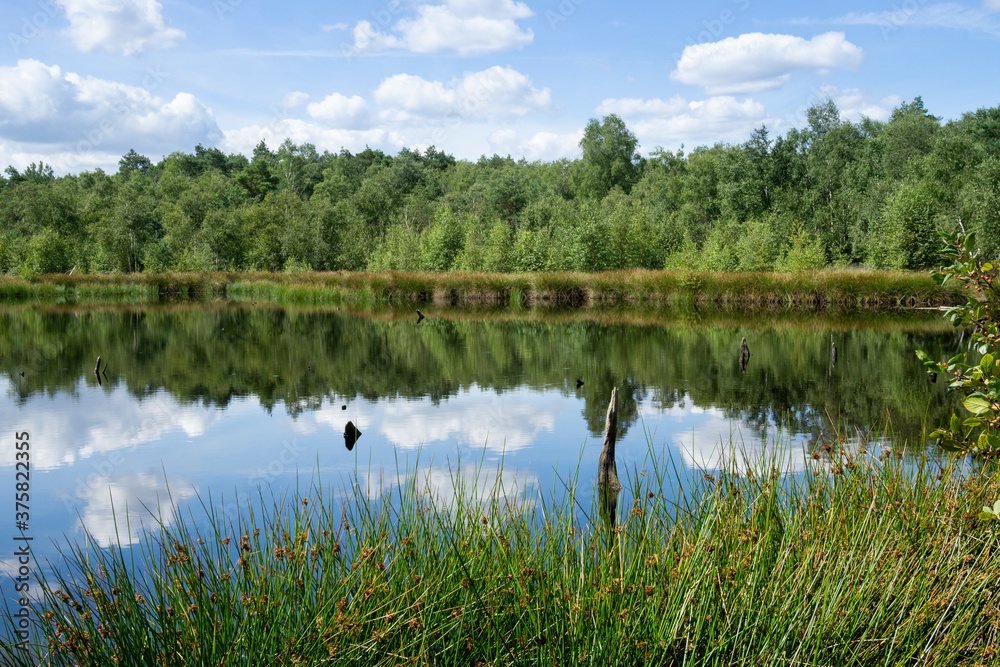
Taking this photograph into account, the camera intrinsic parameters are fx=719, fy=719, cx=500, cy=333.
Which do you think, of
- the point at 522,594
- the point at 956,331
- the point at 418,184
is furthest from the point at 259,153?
the point at 522,594

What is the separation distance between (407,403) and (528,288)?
2319cm

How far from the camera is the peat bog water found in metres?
7.37

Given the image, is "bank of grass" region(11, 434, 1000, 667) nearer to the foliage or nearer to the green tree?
the foliage

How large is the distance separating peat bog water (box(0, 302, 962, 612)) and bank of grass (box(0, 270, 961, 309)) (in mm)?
4734

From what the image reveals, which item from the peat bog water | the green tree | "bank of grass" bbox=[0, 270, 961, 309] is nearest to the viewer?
the peat bog water

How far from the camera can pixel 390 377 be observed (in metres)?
14.9

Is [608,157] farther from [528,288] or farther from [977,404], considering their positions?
[977,404]

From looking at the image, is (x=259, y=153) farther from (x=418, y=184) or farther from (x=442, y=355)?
(x=442, y=355)

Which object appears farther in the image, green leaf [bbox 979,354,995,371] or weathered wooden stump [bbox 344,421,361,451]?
weathered wooden stump [bbox 344,421,361,451]

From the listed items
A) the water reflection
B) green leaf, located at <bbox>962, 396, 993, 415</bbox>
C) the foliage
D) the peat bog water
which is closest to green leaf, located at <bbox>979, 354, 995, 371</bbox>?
the foliage

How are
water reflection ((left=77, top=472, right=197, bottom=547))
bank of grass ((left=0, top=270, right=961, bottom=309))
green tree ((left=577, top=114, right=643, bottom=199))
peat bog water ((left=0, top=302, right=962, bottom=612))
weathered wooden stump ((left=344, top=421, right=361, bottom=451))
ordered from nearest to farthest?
water reflection ((left=77, top=472, right=197, bottom=547)) < peat bog water ((left=0, top=302, right=962, bottom=612)) < weathered wooden stump ((left=344, top=421, right=361, bottom=451)) < bank of grass ((left=0, top=270, right=961, bottom=309)) < green tree ((left=577, top=114, right=643, bottom=199))

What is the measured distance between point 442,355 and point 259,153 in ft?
243

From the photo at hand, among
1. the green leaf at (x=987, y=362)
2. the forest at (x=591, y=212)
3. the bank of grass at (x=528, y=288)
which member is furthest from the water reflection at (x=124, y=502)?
the forest at (x=591, y=212)

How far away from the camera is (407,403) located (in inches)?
471
